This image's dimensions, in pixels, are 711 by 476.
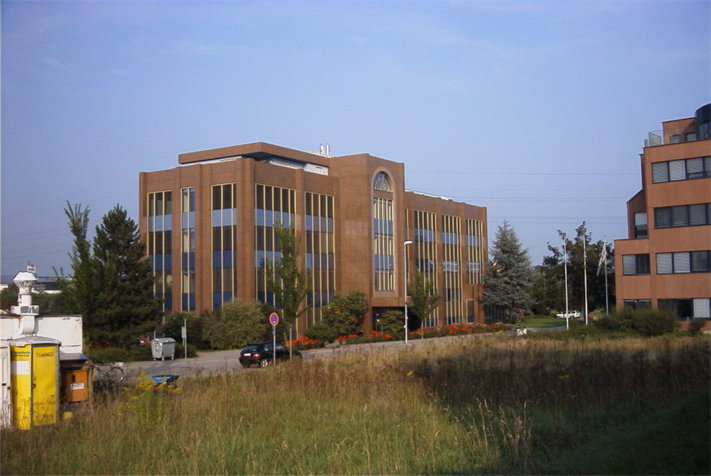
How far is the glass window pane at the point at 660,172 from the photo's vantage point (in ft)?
143

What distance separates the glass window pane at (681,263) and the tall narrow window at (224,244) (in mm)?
30586

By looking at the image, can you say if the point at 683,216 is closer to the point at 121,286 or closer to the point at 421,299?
the point at 421,299

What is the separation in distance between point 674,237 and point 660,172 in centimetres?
432

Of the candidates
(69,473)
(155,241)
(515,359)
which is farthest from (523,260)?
(69,473)

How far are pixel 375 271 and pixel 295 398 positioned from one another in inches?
1837

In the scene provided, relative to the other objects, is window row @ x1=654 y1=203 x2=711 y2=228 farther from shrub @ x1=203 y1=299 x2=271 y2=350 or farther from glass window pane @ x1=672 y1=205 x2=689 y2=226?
shrub @ x1=203 y1=299 x2=271 y2=350

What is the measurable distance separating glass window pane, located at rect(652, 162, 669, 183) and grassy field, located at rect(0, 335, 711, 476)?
103 feet

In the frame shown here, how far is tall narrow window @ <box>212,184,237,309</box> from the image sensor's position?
166ft

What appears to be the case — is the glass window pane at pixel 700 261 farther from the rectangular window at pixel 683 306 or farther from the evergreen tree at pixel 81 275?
the evergreen tree at pixel 81 275

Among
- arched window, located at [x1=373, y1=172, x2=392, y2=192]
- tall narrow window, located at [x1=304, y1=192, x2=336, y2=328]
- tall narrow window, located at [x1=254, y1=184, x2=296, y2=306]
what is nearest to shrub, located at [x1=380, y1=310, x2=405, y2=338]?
tall narrow window, located at [x1=304, y1=192, x2=336, y2=328]

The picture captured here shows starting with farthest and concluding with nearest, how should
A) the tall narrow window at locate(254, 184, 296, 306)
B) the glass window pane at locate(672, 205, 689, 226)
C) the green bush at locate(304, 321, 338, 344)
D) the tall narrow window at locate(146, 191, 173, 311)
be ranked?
the tall narrow window at locate(146, 191, 173, 311) → the green bush at locate(304, 321, 338, 344) → the tall narrow window at locate(254, 184, 296, 306) → the glass window pane at locate(672, 205, 689, 226)

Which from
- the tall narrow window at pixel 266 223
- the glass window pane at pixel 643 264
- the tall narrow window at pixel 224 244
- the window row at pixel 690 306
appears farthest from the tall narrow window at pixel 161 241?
the glass window pane at pixel 643 264

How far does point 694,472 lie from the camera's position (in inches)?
295

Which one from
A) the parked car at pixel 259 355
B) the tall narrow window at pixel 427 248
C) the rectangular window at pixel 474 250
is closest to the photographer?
the parked car at pixel 259 355
